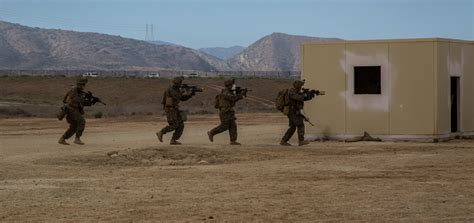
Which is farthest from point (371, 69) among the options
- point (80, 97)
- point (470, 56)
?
point (80, 97)

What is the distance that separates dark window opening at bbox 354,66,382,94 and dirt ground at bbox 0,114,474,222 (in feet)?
11.1

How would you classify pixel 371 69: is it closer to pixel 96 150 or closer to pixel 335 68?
pixel 335 68

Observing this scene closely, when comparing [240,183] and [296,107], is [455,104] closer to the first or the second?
[296,107]

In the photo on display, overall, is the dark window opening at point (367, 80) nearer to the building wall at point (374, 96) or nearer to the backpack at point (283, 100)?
the building wall at point (374, 96)

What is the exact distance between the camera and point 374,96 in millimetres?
23328

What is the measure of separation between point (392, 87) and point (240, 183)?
10469 mm

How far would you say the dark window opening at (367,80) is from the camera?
24344 millimetres

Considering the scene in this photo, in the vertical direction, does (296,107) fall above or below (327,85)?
below

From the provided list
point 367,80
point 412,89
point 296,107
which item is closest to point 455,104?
point 412,89

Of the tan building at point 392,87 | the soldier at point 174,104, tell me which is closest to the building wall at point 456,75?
the tan building at point 392,87

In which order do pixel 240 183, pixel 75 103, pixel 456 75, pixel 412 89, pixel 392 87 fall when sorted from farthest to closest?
pixel 456 75 < pixel 392 87 < pixel 412 89 < pixel 75 103 < pixel 240 183

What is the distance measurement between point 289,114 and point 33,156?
20.4 feet

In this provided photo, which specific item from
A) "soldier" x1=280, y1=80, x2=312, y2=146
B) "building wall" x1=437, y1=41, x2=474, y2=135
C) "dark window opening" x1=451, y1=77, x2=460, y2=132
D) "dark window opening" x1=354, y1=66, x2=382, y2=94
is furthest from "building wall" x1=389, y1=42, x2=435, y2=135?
"soldier" x1=280, y1=80, x2=312, y2=146

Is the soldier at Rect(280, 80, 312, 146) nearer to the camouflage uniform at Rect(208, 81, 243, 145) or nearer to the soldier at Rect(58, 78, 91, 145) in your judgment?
the camouflage uniform at Rect(208, 81, 243, 145)
